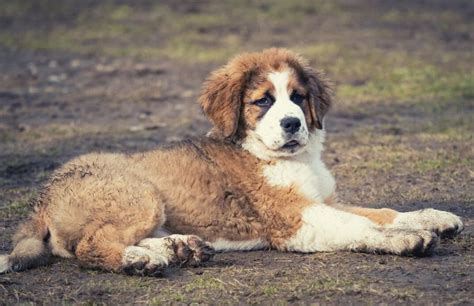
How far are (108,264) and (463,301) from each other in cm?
214

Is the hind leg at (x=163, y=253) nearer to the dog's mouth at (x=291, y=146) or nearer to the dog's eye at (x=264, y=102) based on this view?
the dog's mouth at (x=291, y=146)

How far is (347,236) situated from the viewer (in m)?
6.66

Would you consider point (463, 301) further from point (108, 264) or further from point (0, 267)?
point (0, 267)

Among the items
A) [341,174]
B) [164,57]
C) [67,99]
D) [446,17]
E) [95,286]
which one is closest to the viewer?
[95,286]


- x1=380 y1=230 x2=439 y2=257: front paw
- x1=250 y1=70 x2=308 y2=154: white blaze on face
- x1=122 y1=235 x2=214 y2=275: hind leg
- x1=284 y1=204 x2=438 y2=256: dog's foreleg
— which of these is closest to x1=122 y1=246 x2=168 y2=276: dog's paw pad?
x1=122 y1=235 x2=214 y2=275: hind leg

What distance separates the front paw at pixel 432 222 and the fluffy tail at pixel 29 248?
232 cm

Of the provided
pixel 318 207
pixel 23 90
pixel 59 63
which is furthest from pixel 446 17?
pixel 318 207

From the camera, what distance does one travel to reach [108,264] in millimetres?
6230

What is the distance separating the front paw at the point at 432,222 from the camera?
6840mm

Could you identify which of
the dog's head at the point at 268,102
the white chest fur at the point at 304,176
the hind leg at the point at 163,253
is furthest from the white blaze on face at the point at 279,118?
the hind leg at the point at 163,253

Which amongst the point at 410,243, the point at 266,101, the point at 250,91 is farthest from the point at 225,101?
the point at 410,243

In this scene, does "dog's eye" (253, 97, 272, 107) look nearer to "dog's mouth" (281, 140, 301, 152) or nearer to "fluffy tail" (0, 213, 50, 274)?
"dog's mouth" (281, 140, 301, 152)

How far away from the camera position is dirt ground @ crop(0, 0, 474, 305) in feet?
19.8

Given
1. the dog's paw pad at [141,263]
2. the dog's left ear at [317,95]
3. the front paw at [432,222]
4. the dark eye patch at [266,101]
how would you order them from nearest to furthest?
the dog's paw pad at [141,263] < the front paw at [432,222] < the dark eye patch at [266,101] < the dog's left ear at [317,95]
